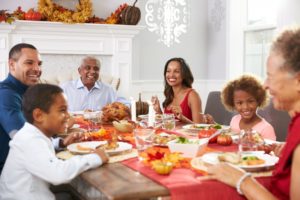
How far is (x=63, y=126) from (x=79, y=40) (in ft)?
12.6

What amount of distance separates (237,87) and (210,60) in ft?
11.8

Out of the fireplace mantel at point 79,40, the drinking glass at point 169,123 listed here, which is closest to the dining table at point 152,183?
the drinking glass at point 169,123

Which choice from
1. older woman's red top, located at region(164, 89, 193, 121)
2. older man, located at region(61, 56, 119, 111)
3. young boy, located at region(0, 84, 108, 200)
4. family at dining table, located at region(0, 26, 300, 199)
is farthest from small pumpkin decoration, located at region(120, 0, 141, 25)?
young boy, located at region(0, 84, 108, 200)

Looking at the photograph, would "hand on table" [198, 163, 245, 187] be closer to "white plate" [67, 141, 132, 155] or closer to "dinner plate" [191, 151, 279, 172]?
"dinner plate" [191, 151, 279, 172]

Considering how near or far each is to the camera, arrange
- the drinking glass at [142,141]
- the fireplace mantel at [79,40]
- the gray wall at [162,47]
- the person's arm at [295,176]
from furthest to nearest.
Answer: the gray wall at [162,47] → the fireplace mantel at [79,40] → the drinking glass at [142,141] → the person's arm at [295,176]

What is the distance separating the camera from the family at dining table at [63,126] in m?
1.30

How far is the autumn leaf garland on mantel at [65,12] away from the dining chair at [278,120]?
10.2 ft

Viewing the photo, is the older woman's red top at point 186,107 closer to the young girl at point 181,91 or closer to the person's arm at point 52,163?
the young girl at point 181,91

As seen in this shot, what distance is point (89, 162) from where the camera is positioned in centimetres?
158

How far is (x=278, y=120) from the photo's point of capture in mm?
2879

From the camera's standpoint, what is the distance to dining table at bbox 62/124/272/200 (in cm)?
129

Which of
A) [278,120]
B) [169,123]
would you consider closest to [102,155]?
[169,123]

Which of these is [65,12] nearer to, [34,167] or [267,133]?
[267,133]

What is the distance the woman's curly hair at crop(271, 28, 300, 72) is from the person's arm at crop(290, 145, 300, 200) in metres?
0.25
